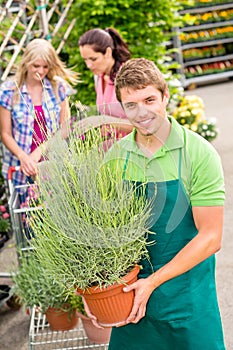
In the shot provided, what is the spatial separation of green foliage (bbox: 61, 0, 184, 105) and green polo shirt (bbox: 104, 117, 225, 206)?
380cm

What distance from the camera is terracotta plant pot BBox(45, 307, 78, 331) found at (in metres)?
3.27

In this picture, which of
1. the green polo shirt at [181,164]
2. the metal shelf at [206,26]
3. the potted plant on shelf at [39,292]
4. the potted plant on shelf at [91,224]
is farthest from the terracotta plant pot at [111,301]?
the metal shelf at [206,26]

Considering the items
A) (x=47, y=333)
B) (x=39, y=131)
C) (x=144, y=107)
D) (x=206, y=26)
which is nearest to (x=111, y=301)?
(x=144, y=107)

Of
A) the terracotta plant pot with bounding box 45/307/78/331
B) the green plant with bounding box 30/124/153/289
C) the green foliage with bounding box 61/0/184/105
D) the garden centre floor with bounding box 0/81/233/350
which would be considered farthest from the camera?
the green foliage with bounding box 61/0/184/105

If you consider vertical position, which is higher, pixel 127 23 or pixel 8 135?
pixel 127 23

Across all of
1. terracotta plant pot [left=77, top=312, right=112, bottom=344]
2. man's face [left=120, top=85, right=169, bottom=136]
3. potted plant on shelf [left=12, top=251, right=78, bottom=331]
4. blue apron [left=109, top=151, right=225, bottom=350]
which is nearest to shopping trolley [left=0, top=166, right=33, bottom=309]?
potted plant on shelf [left=12, top=251, right=78, bottom=331]

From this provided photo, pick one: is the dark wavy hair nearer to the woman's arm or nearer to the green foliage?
the woman's arm

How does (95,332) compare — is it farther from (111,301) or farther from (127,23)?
(127,23)

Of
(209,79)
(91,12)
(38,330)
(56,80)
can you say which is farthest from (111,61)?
(209,79)

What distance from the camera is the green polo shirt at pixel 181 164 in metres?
1.69

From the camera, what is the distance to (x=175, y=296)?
182 centimetres

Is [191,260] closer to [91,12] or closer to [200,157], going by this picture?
[200,157]

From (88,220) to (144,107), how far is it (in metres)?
0.33

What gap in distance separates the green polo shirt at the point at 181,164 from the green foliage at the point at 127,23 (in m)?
3.80
